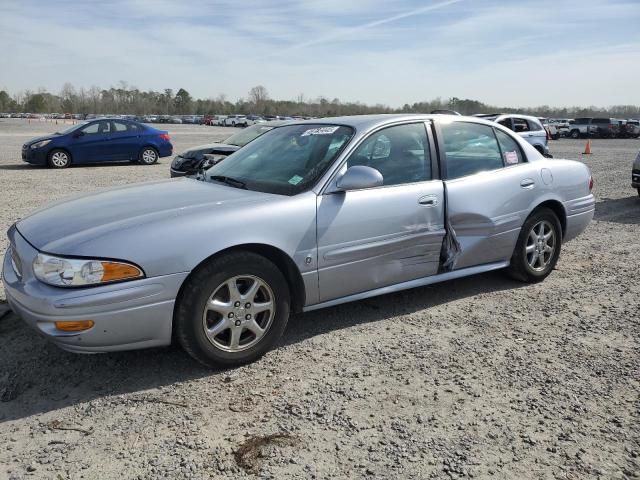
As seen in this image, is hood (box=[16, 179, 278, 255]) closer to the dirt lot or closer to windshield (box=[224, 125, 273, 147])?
the dirt lot

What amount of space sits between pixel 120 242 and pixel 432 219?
2297 millimetres

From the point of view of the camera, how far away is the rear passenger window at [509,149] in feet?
16.5

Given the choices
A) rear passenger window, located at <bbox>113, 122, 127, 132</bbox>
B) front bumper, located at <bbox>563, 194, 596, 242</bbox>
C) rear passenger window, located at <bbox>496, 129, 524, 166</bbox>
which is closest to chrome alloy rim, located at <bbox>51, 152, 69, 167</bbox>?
rear passenger window, located at <bbox>113, 122, 127, 132</bbox>

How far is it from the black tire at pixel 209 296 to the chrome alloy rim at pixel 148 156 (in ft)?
46.6

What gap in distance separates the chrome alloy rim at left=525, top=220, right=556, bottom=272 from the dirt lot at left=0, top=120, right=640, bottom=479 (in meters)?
0.53

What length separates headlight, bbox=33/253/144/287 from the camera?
10.0 ft

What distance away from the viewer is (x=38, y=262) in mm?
3174

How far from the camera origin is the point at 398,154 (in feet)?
14.2

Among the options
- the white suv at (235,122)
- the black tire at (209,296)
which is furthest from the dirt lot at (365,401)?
the white suv at (235,122)

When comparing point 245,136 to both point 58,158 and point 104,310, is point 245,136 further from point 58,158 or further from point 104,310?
point 104,310

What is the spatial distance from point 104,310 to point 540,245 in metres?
3.88

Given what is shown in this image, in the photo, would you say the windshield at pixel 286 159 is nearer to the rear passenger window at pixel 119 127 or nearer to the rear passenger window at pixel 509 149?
the rear passenger window at pixel 509 149

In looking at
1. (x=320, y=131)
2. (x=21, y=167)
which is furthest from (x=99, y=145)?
(x=320, y=131)

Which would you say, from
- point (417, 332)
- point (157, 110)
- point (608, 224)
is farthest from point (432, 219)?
point (157, 110)
